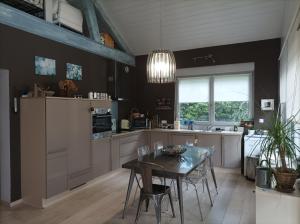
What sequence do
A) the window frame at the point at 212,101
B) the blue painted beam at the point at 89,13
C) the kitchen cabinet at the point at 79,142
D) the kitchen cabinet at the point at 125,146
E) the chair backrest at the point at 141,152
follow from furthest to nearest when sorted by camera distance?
the window frame at the point at 212,101 < the kitchen cabinet at the point at 125,146 < the blue painted beam at the point at 89,13 < the kitchen cabinet at the point at 79,142 < the chair backrest at the point at 141,152

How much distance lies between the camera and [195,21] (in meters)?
4.61

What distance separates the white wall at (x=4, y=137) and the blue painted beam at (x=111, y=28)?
8.31ft

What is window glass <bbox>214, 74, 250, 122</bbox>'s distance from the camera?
16.4ft

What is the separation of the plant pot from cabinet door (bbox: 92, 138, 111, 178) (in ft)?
9.28

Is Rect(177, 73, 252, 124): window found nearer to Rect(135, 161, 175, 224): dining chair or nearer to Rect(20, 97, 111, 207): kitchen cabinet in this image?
Rect(20, 97, 111, 207): kitchen cabinet

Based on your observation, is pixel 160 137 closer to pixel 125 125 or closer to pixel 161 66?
pixel 125 125

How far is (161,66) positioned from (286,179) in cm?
181

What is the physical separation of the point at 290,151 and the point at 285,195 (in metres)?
0.40

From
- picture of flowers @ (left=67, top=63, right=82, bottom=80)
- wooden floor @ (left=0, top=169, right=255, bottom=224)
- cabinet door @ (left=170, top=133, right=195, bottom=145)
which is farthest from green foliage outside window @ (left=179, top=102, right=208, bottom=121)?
picture of flowers @ (left=67, top=63, right=82, bottom=80)

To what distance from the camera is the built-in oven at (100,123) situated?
12.8 feet

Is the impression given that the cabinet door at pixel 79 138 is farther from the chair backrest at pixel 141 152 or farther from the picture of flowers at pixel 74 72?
the chair backrest at pixel 141 152

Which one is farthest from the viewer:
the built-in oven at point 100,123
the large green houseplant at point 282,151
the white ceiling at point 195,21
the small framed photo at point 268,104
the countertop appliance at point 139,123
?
the countertop appliance at point 139,123

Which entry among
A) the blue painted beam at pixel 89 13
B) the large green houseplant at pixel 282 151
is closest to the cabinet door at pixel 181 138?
the blue painted beam at pixel 89 13

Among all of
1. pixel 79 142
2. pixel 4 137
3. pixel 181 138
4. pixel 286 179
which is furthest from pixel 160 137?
pixel 286 179
